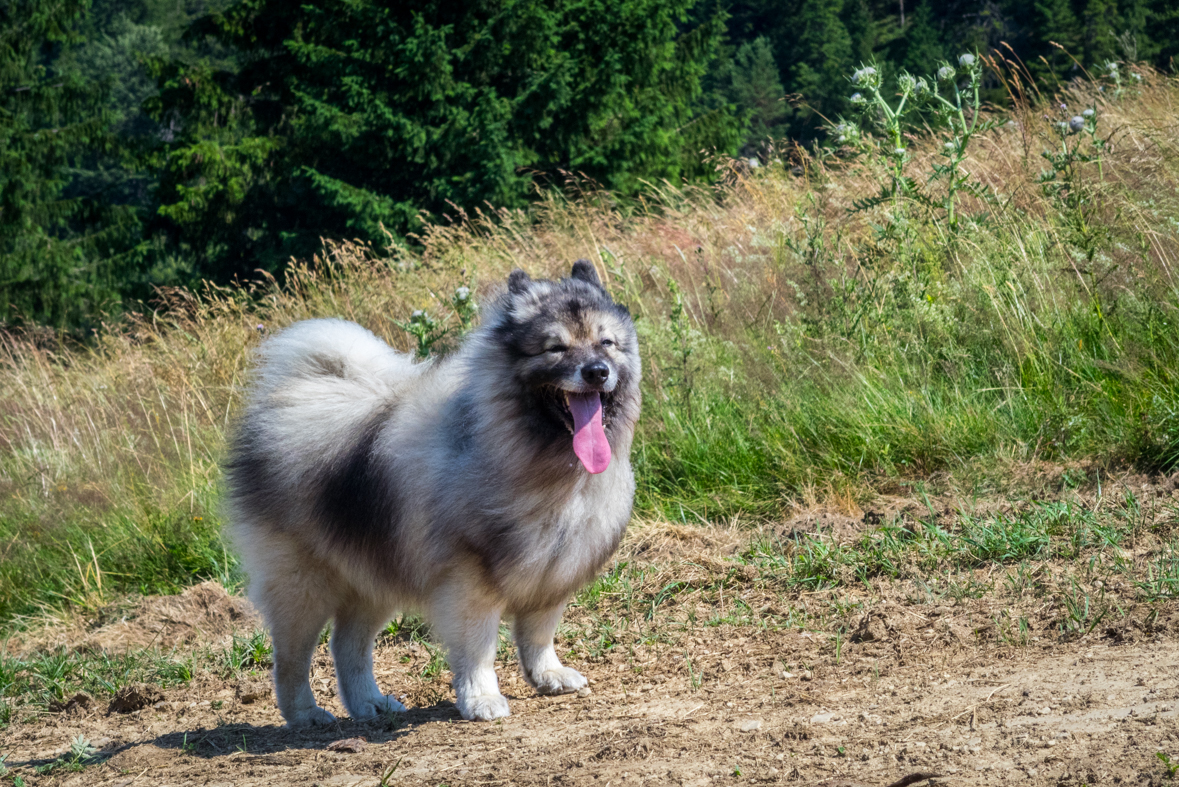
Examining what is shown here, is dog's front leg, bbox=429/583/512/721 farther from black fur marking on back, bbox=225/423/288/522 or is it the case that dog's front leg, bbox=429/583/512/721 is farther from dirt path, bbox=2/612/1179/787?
black fur marking on back, bbox=225/423/288/522

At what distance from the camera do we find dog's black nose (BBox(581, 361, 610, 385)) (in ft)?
11.8

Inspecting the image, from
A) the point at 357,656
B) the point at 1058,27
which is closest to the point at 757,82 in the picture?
the point at 1058,27

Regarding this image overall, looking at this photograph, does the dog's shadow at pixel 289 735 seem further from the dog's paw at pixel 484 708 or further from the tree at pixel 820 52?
the tree at pixel 820 52

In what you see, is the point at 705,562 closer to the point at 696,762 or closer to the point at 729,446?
the point at 729,446

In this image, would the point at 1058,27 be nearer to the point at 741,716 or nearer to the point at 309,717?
the point at 741,716

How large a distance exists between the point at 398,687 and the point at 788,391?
3026 mm

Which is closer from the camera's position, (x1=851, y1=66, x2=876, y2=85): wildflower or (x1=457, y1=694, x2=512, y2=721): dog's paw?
(x1=457, y1=694, x2=512, y2=721): dog's paw

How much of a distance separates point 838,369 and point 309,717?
379 centimetres

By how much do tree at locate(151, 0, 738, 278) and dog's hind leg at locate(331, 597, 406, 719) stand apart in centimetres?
1159

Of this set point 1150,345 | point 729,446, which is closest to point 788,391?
point 729,446

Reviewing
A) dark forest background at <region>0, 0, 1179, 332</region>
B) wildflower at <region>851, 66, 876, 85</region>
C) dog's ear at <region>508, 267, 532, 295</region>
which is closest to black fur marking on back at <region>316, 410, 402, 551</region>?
dog's ear at <region>508, 267, 532, 295</region>

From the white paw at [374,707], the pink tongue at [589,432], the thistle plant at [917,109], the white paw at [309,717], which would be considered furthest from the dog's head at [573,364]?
the thistle plant at [917,109]

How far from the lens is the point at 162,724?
14.8ft

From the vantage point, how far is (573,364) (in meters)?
3.69
